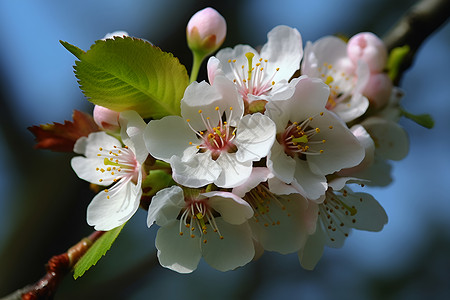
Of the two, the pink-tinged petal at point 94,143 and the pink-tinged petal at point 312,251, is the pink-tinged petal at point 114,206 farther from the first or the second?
the pink-tinged petal at point 312,251

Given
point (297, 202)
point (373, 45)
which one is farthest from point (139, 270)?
point (373, 45)

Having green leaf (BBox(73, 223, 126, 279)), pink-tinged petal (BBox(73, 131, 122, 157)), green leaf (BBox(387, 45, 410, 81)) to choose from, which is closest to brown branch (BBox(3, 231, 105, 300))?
green leaf (BBox(73, 223, 126, 279))

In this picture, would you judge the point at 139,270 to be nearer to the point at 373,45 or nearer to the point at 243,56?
the point at 243,56

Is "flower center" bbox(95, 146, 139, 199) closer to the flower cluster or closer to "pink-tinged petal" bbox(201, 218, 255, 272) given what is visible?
the flower cluster

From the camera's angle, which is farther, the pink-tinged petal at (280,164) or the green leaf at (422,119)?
the green leaf at (422,119)

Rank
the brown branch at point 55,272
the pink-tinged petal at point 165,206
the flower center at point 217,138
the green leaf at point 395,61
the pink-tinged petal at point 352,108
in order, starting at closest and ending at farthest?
the pink-tinged petal at point 165,206 < the flower center at point 217,138 < the brown branch at point 55,272 < the pink-tinged petal at point 352,108 < the green leaf at point 395,61

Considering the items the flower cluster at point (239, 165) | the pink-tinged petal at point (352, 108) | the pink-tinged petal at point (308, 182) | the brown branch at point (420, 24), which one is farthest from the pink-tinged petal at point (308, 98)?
the brown branch at point (420, 24)

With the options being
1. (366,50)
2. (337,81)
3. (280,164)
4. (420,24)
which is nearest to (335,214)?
(280,164)
